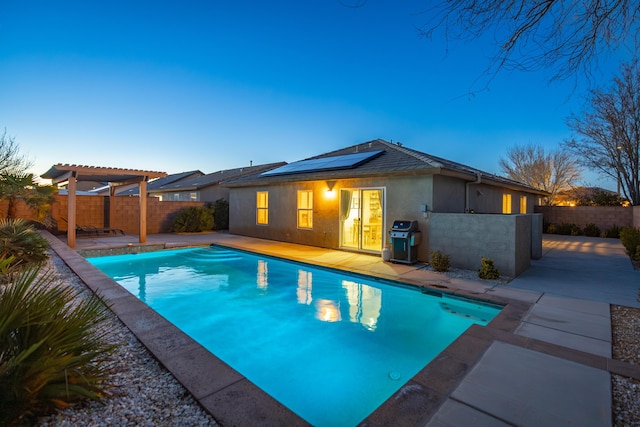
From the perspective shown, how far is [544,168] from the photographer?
88.4 ft

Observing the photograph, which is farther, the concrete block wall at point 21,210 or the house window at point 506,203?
the house window at point 506,203

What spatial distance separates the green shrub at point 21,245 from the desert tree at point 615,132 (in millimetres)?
20417

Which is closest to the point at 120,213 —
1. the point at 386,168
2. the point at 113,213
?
the point at 113,213

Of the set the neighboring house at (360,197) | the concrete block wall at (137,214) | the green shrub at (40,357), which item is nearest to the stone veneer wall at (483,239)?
the neighboring house at (360,197)

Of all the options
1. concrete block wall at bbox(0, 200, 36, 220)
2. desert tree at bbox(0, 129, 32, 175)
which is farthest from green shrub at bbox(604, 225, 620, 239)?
desert tree at bbox(0, 129, 32, 175)

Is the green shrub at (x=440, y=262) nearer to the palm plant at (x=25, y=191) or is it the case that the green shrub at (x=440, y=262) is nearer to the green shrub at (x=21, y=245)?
the green shrub at (x=21, y=245)

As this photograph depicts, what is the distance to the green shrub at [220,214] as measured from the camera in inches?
640

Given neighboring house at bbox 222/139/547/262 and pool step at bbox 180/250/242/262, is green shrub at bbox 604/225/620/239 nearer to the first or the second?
neighboring house at bbox 222/139/547/262

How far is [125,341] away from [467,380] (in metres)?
3.31

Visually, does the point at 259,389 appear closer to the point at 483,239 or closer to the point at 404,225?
the point at 483,239

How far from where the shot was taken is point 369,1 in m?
3.09

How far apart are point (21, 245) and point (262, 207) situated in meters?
8.04

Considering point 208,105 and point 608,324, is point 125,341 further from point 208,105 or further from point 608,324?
point 208,105

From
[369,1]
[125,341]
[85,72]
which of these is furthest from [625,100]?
[85,72]
